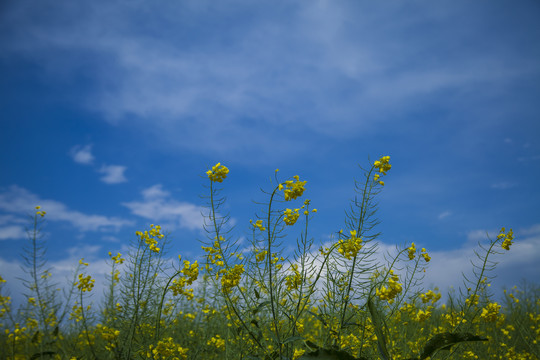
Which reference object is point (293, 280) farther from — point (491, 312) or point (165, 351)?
point (491, 312)

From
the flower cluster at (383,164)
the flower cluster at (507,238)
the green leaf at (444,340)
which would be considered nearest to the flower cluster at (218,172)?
the flower cluster at (383,164)

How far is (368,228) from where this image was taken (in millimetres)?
3213

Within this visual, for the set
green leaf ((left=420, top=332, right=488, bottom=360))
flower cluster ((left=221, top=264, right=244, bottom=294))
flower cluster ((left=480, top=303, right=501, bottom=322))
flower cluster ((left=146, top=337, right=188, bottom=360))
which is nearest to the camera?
green leaf ((left=420, top=332, right=488, bottom=360))

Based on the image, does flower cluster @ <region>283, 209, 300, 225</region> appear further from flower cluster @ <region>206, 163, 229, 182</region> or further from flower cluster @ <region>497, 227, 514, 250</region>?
flower cluster @ <region>497, 227, 514, 250</region>

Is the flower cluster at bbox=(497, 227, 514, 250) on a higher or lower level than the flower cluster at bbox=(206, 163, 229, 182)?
lower

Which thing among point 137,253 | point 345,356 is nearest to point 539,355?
point 345,356

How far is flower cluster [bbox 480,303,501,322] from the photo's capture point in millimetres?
3683

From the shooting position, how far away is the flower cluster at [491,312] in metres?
3.68

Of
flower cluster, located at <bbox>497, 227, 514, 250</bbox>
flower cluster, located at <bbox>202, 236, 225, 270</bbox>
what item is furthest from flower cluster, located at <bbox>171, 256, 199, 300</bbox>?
flower cluster, located at <bbox>497, 227, 514, 250</bbox>

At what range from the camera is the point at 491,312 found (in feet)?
12.3

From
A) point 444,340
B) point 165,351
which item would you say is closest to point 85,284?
point 165,351

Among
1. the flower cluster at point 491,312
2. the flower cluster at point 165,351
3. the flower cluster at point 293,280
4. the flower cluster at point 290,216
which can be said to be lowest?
the flower cluster at point 165,351

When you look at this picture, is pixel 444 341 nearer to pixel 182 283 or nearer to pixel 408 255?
pixel 408 255

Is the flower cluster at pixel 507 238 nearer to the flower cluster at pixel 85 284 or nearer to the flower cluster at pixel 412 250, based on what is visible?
the flower cluster at pixel 412 250
